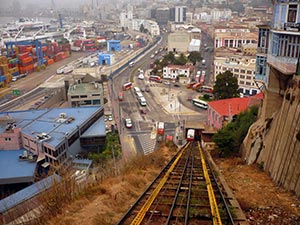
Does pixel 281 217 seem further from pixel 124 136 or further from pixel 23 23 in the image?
pixel 23 23

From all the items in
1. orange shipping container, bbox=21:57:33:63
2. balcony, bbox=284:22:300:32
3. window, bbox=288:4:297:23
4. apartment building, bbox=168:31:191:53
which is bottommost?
orange shipping container, bbox=21:57:33:63

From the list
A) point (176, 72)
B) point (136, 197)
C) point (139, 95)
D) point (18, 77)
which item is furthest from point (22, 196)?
point (18, 77)

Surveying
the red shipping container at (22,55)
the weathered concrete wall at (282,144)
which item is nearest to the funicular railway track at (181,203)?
the weathered concrete wall at (282,144)

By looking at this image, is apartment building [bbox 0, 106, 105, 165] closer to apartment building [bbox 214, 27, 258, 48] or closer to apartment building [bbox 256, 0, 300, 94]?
apartment building [bbox 256, 0, 300, 94]

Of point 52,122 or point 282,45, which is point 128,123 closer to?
point 52,122

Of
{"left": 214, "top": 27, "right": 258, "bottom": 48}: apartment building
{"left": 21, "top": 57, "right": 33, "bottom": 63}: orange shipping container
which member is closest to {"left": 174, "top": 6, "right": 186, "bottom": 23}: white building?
{"left": 214, "top": 27, "right": 258, "bottom": 48}: apartment building
